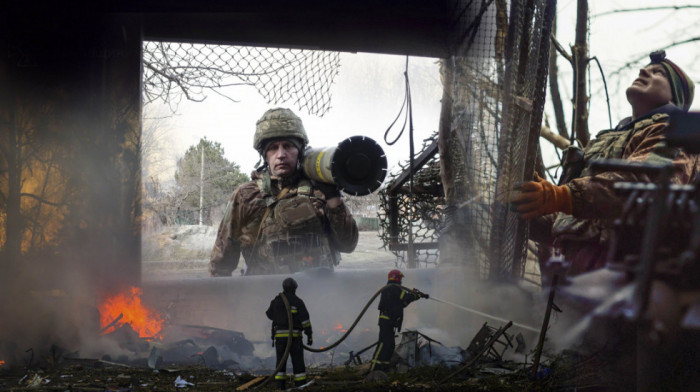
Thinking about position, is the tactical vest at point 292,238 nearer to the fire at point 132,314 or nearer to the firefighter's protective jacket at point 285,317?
the fire at point 132,314

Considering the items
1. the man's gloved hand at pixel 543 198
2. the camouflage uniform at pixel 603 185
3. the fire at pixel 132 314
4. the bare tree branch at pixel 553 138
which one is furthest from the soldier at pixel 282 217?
the man's gloved hand at pixel 543 198

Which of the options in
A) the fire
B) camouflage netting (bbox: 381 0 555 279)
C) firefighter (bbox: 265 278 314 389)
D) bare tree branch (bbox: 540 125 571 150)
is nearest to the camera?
firefighter (bbox: 265 278 314 389)

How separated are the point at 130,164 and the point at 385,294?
2036 millimetres

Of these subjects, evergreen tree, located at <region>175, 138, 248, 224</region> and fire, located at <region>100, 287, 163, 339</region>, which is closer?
fire, located at <region>100, 287, 163, 339</region>

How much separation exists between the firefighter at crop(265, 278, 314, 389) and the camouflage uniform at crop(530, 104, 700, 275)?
49.7 inches

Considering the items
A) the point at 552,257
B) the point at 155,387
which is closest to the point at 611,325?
the point at 552,257

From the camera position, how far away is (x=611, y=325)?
1766mm

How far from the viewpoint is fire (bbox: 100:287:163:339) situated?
3.24 meters

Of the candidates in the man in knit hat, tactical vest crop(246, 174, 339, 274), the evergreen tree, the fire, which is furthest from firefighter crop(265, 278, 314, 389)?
the evergreen tree

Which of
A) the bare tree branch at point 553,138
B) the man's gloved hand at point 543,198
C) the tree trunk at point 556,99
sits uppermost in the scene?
the tree trunk at point 556,99

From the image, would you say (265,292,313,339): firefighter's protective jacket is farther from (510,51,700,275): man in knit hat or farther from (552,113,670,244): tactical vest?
(552,113,670,244): tactical vest

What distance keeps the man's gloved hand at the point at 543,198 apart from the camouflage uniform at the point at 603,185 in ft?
0.12

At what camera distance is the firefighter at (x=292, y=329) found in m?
2.36

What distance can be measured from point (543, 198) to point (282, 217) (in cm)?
248
